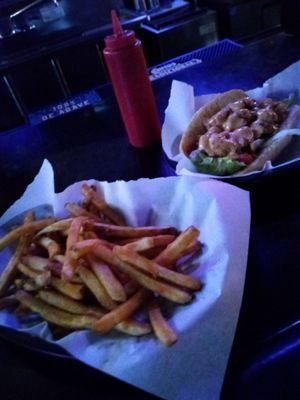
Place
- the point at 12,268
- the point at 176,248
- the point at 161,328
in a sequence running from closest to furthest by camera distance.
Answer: the point at 161,328 → the point at 176,248 → the point at 12,268

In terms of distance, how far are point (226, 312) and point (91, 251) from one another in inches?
11.1

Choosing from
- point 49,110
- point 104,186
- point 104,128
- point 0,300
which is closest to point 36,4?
point 49,110

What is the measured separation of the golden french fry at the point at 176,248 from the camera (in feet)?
2.35

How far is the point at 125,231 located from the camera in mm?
809

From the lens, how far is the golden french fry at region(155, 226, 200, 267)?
717 millimetres

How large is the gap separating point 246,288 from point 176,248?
0.15 metres

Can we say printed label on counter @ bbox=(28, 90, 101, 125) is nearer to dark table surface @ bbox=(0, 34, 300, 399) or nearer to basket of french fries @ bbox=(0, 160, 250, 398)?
dark table surface @ bbox=(0, 34, 300, 399)

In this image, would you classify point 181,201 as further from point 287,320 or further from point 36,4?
point 36,4

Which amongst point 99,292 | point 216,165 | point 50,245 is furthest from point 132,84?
point 99,292

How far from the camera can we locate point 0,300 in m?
0.80

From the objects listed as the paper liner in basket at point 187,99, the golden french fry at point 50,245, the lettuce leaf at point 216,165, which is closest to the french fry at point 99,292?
the golden french fry at point 50,245

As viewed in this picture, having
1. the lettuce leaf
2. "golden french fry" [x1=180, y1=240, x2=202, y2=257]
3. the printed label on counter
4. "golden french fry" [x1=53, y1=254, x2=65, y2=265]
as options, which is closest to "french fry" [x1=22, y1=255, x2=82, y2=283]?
"golden french fry" [x1=53, y1=254, x2=65, y2=265]

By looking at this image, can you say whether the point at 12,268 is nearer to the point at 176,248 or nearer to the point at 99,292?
the point at 99,292

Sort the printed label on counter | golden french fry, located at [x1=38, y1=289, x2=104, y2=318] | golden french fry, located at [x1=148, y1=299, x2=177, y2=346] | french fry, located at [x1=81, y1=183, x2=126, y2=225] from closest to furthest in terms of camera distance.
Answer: golden french fry, located at [x1=148, y1=299, x2=177, y2=346] < golden french fry, located at [x1=38, y1=289, x2=104, y2=318] < french fry, located at [x1=81, y1=183, x2=126, y2=225] < the printed label on counter
